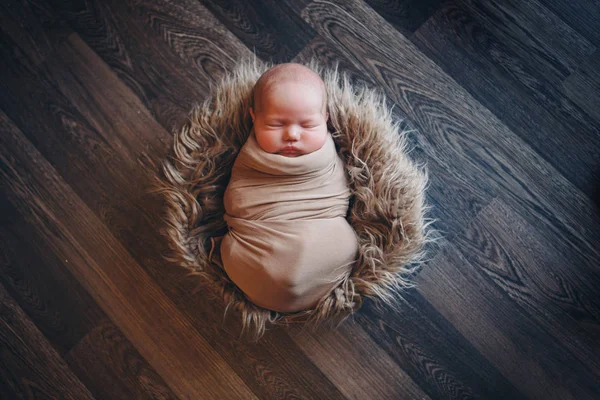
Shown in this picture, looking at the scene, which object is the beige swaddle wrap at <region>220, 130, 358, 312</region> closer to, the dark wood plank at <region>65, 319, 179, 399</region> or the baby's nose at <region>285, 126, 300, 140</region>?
the baby's nose at <region>285, 126, 300, 140</region>

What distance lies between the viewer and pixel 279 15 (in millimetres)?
1184

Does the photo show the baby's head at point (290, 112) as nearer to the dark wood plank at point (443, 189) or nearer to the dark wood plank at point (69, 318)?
the dark wood plank at point (443, 189)

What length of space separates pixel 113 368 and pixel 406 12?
1181 millimetres

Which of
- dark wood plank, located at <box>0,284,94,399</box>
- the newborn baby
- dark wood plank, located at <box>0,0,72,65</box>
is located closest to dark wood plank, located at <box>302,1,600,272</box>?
the newborn baby

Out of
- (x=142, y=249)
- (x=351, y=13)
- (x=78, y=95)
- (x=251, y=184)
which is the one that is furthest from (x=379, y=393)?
(x=78, y=95)

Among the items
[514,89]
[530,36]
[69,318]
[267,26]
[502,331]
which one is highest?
[530,36]

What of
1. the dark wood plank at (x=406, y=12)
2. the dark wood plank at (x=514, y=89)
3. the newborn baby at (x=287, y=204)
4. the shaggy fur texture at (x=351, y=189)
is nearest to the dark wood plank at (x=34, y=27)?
the shaggy fur texture at (x=351, y=189)

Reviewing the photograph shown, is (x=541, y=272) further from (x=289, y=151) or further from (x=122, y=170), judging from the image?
(x=122, y=170)

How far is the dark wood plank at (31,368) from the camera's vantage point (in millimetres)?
1109

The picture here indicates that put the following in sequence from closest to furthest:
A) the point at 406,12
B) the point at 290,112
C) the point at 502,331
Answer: the point at 290,112 → the point at 502,331 → the point at 406,12

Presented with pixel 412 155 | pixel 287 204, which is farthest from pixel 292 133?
pixel 412 155

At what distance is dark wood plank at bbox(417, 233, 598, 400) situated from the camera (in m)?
1.03

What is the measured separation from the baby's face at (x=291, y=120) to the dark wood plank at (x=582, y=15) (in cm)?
70

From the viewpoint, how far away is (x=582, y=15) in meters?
1.12
